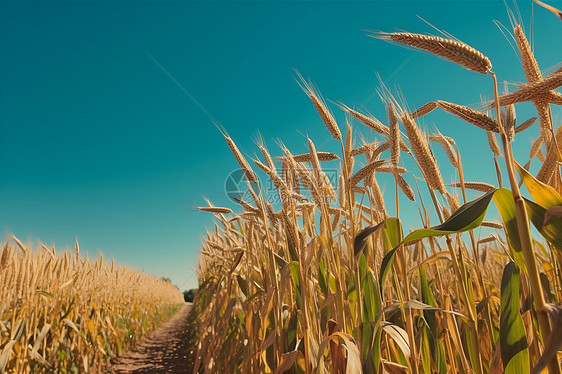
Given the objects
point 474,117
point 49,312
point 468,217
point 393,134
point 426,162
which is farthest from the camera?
point 49,312

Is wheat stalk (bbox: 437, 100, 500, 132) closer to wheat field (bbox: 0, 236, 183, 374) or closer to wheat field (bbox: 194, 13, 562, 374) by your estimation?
wheat field (bbox: 194, 13, 562, 374)

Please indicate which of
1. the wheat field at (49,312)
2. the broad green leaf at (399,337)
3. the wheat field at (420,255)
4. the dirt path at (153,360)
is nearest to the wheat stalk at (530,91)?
the wheat field at (420,255)

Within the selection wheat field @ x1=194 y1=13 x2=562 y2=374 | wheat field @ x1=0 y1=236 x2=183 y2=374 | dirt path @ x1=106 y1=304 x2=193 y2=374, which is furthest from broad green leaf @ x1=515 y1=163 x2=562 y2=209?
dirt path @ x1=106 y1=304 x2=193 y2=374

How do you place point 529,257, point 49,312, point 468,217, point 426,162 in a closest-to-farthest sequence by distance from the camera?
point 529,257
point 468,217
point 426,162
point 49,312

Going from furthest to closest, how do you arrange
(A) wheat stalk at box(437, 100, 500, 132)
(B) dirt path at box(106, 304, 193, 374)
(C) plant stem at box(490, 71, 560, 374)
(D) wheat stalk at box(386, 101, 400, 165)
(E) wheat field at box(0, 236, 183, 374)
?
(B) dirt path at box(106, 304, 193, 374), (E) wheat field at box(0, 236, 183, 374), (D) wheat stalk at box(386, 101, 400, 165), (A) wheat stalk at box(437, 100, 500, 132), (C) plant stem at box(490, 71, 560, 374)

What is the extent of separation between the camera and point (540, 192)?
936mm

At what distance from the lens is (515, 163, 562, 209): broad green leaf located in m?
0.92

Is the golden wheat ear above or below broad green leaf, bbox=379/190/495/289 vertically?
above

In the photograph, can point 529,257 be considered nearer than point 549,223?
Yes

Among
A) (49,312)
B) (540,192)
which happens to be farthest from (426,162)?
(49,312)

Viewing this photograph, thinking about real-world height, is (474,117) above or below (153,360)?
above

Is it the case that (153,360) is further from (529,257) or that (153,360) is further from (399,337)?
(529,257)

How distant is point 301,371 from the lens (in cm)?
164

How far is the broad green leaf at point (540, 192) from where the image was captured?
916 mm
